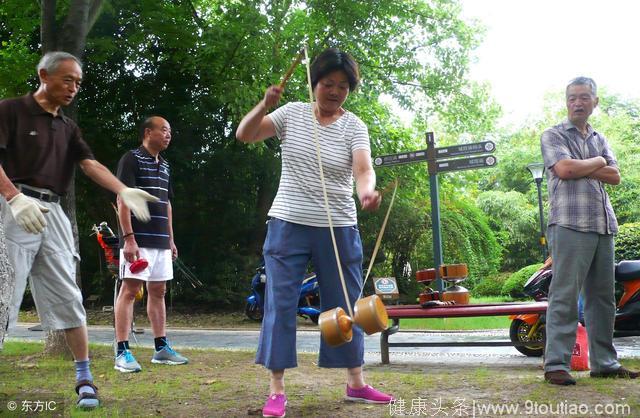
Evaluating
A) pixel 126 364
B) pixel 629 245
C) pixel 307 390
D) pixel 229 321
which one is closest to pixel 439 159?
pixel 629 245

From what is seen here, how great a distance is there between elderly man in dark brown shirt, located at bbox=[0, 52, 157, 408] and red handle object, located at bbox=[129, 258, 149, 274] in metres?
1.29

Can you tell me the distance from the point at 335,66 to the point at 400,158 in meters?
7.32

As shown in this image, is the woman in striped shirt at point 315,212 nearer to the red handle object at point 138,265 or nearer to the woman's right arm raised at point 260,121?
the woman's right arm raised at point 260,121

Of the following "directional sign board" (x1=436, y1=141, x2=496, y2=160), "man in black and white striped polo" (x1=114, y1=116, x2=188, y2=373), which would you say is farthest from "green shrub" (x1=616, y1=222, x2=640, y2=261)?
"man in black and white striped polo" (x1=114, y1=116, x2=188, y2=373)

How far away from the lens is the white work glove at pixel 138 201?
130 inches

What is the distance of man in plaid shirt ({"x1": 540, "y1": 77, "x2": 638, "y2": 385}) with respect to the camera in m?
4.38

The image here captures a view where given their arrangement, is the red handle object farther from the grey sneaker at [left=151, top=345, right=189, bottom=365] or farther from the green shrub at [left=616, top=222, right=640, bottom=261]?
the green shrub at [left=616, top=222, right=640, bottom=261]

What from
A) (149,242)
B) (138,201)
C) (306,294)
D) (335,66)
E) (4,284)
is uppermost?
(335,66)

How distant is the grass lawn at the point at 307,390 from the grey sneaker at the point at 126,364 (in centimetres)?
7

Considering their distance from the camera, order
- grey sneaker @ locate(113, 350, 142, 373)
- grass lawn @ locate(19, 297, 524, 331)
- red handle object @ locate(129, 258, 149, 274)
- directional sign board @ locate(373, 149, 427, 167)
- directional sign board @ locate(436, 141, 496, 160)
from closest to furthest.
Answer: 1. grey sneaker @ locate(113, 350, 142, 373)
2. red handle object @ locate(129, 258, 149, 274)
3. directional sign board @ locate(436, 141, 496, 160)
4. directional sign board @ locate(373, 149, 427, 167)
5. grass lawn @ locate(19, 297, 524, 331)

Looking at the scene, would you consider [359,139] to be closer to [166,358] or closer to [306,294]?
[166,358]

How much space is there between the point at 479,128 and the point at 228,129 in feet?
18.9

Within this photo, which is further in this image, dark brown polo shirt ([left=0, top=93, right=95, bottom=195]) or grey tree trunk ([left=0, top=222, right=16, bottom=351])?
dark brown polo shirt ([left=0, top=93, right=95, bottom=195])

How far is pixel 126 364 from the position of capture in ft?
17.3
